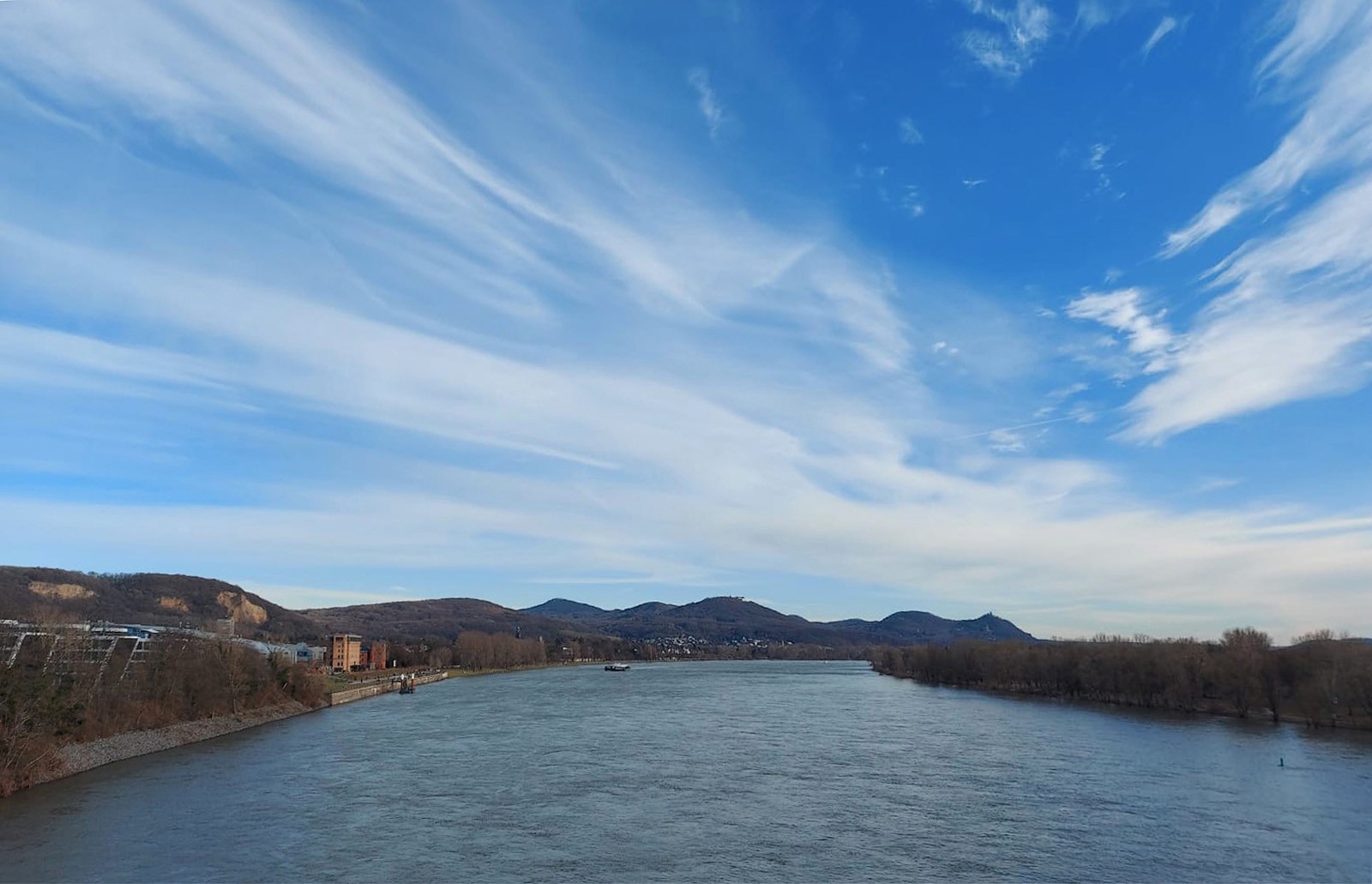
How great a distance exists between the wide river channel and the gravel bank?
1141mm

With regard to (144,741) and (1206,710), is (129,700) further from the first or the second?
(1206,710)

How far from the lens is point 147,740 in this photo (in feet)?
133

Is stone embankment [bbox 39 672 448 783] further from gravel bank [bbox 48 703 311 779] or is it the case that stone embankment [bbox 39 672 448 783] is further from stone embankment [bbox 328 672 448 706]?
stone embankment [bbox 328 672 448 706]

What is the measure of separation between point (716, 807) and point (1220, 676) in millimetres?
47546

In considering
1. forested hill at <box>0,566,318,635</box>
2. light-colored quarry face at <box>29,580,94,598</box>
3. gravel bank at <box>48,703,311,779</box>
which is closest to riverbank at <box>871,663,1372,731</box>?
gravel bank at <box>48,703,311,779</box>

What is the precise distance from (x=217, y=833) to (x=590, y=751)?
18.2 metres

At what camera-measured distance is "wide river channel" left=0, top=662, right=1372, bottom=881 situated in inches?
798

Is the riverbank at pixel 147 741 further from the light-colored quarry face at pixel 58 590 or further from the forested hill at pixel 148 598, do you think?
the light-colored quarry face at pixel 58 590

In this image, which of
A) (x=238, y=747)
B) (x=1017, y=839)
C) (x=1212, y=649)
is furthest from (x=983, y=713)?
(x=238, y=747)

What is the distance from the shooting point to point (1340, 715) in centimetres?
5078

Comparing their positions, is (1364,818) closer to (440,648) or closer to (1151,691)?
(1151,691)

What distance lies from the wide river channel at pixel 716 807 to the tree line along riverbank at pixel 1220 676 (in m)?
4.17

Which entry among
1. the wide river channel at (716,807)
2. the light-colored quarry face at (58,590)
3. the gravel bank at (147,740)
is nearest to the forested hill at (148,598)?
the light-colored quarry face at (58,590)

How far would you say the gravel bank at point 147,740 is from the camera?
33719 mm
